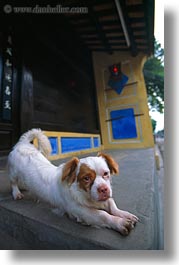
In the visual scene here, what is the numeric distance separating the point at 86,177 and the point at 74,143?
461mm

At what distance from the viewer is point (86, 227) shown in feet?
1.33

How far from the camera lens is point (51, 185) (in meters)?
0.49

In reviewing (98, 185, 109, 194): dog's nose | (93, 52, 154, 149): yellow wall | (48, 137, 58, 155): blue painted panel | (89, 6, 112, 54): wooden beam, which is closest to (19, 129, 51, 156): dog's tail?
(48, 137, 58, 155): blue painted panel

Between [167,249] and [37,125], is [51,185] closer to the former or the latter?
[167,249]

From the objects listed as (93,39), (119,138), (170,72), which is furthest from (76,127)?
(170,72)

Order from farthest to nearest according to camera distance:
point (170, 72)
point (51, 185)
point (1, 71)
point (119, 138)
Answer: point (1, 71), point (119, 138), point (170, 72), point (51, 185)

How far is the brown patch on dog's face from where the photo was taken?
0.38 metres

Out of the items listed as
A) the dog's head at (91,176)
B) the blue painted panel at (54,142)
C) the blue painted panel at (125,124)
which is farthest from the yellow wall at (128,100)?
the dog's head at (91,176)

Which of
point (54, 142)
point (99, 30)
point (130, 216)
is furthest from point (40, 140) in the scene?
point (99, 30)

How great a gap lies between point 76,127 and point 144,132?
0.40 metres

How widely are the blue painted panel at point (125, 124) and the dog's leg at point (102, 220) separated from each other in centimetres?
36

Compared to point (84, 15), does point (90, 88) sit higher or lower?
lower

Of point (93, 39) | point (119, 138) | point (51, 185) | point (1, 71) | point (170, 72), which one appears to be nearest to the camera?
point (51, 185)

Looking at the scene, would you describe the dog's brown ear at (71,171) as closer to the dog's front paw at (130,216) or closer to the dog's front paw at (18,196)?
the dog's front paw at (130,216)
